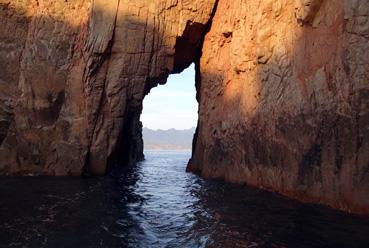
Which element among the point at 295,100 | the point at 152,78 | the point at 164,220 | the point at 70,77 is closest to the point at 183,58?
the point at 152,78

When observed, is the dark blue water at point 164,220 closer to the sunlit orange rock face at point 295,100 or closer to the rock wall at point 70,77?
the sunlit orange rock face at point 295,100

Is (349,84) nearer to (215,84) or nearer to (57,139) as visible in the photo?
(215,84)

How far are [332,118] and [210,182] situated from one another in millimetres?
10326

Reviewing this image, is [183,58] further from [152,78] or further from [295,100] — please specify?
[295,100]

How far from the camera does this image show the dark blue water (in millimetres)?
9398

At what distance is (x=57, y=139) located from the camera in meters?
21.8

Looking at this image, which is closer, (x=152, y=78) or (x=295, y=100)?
(x=295, y=100)

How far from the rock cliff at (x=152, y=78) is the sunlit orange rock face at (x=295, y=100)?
83 mm

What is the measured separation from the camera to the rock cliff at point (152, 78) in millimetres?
15508

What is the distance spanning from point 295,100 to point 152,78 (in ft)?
37.8

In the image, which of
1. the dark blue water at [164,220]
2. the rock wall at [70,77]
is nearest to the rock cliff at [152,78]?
the rock wall at [70,77]

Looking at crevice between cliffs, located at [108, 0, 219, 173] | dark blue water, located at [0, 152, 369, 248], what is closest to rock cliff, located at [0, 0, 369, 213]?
crevice between cliffs, located at [108, 0, 219, 173]

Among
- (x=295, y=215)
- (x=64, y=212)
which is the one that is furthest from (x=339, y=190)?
(x=64, y=212)

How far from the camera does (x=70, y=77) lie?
882 inches
